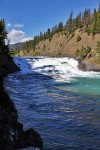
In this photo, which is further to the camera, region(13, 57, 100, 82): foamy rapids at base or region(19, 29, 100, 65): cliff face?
region(19, 29, 100, 65): cliff face

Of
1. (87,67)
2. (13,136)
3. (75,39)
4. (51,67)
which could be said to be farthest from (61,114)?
(75,39)

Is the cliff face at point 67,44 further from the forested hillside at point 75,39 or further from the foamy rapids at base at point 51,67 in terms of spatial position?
the foamy rapids at base at point 51,67

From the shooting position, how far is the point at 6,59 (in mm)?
68250

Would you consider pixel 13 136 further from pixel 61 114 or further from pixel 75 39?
pixel 75 39

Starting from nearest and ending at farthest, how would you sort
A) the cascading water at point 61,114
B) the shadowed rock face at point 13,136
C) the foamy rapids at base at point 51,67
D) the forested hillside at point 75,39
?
the shadowed rock face at point 13,136, the cascading water at point 61,114, the foamy rapids at base at point 51,67, the forested hillside at point 75,39

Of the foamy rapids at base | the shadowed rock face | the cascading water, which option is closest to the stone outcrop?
the foamy rapids at base

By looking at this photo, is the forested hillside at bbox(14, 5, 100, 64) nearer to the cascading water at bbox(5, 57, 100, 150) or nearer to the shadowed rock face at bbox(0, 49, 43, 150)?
the cascading water at bbox(5, 57, 100, 150)

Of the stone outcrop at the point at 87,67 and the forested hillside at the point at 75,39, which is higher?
the forested hillside at the point at 75,39

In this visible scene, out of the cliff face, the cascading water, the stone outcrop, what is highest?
the cliff face

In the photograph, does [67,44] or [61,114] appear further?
[67,44]

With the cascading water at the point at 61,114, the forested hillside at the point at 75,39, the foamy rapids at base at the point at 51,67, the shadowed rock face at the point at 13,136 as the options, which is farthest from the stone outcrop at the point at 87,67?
the shadowed rock face at the point at 13,136

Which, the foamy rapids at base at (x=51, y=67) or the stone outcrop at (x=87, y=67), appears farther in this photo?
the stone outcrop at (x=87, y=67)

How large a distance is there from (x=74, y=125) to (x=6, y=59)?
44536 mm

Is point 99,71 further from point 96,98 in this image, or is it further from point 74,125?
point 74,125
